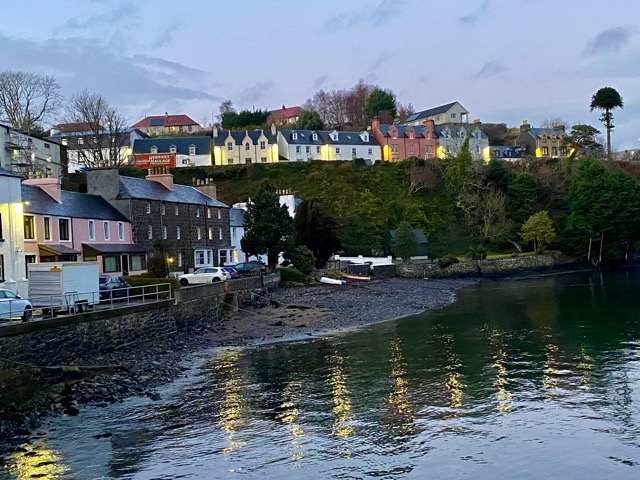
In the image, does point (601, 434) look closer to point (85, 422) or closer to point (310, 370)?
point (310, 370)

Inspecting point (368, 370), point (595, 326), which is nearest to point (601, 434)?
point (368, 370)

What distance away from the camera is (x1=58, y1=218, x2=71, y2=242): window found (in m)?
41.9

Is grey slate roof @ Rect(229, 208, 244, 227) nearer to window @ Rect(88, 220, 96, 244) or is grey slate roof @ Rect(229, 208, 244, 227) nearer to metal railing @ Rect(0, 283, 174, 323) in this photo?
window @ Rect(88, 220, 96, 244)

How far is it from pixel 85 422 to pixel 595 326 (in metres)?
27.0

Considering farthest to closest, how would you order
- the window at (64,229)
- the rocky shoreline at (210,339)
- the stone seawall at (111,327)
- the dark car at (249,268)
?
the dark car at (249,268), the window at (64,229), the stone seawall at (111,327), the rocky shoreline at (210,339)

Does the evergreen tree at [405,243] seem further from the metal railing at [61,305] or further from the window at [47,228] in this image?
the metal railing at [61,305]

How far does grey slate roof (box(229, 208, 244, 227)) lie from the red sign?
68.8 ft

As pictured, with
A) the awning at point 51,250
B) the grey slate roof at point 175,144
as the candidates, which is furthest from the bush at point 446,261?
the grey slate roof at point 175,144

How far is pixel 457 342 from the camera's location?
30.5m

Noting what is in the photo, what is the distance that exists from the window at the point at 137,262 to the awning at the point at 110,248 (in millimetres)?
504

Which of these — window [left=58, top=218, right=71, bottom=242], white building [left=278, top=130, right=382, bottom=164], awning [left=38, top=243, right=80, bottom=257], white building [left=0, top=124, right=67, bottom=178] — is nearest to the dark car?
window [left=58, top=218, right=71, bottom=242]

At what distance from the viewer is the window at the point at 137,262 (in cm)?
4806

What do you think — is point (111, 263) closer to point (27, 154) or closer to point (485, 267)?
point (27, 154)

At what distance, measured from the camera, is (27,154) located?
63250 millimetres
